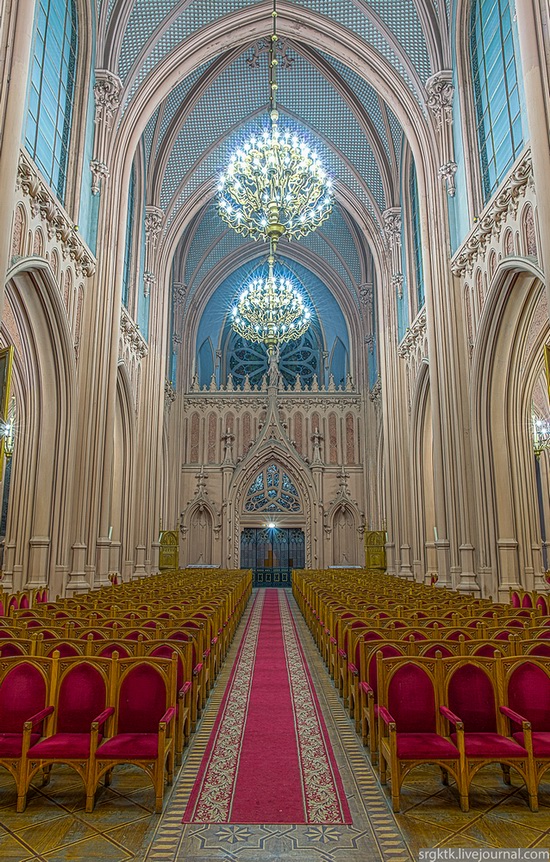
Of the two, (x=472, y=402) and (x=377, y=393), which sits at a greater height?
(x=377, y=393)

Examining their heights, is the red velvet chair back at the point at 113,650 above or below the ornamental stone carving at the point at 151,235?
below

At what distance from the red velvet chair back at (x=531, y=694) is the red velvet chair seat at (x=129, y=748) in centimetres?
271

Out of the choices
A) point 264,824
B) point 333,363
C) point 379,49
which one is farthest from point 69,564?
point 333,363

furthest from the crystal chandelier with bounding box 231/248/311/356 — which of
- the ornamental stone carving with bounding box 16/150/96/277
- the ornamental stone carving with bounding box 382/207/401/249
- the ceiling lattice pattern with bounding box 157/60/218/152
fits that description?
the ceiling lattice pattern with bounding box 157/60/218/152

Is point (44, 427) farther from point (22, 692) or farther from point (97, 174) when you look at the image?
point (22, 692)

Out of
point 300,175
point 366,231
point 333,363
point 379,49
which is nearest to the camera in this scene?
point 300,175

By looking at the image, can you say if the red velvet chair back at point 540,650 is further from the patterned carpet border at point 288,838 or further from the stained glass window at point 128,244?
the stained glass window at point 128,244

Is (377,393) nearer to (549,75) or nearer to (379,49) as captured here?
(379,49)

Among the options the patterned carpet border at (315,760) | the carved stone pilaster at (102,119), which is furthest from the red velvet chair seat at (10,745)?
the carved stone pilaster at (102,119)

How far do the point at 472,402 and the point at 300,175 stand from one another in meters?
6.66

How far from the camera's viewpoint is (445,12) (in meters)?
16.5

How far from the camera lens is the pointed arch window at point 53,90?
12883 mm

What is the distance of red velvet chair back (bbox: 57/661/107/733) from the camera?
186 inches

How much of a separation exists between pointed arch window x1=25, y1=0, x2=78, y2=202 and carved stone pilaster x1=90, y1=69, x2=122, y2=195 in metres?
1.05
